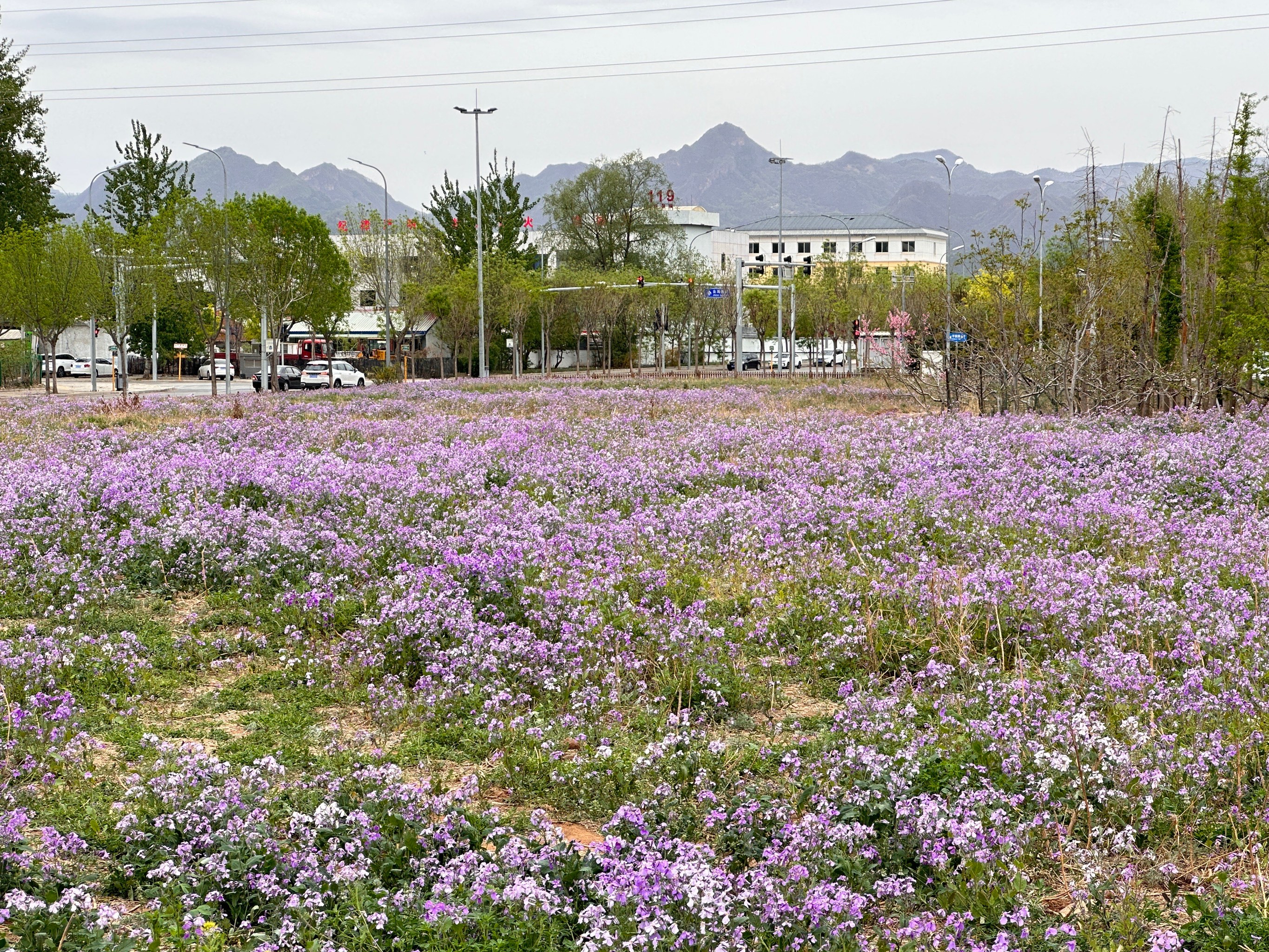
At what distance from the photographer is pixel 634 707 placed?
20.5ft

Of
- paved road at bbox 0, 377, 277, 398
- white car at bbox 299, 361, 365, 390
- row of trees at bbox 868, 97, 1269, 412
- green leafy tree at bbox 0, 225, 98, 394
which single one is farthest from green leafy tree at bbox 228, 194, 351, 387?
row of trees at bbox 868, 97, 1269, 412

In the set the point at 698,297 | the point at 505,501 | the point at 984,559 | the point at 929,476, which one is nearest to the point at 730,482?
the point at 929,476

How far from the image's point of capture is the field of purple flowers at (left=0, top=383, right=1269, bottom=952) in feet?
12.4

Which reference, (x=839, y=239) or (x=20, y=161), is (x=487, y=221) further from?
(x=839, y=239)

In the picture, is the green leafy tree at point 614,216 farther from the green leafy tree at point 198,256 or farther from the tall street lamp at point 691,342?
the green leafy tree at point 198,256

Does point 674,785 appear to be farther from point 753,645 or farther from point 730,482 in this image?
point 730,482

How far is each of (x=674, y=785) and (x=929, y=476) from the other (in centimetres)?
818

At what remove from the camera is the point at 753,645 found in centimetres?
721

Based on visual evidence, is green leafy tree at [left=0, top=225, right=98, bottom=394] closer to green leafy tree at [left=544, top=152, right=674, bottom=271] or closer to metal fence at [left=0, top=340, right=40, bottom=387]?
metal fence at [left=0, top=340, right=40, bottom=387]

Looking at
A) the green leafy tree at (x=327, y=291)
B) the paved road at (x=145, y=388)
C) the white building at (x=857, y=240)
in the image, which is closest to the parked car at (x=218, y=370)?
the paved road at (x=145, y=388)

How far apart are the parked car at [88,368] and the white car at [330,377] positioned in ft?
67.8

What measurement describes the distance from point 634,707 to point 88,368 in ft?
243

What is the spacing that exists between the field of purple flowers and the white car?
39.2 metres

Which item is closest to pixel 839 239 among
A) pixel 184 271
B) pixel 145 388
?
pixel 145 388
